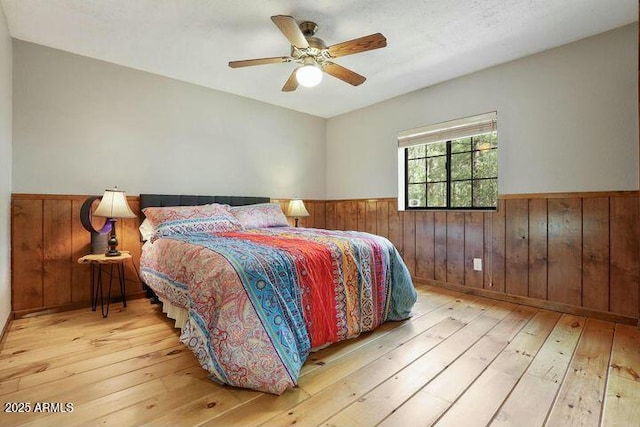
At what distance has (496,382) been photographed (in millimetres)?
1556

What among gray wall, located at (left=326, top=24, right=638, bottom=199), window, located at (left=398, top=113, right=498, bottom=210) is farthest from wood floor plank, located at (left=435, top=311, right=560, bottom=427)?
window, located at (left=398, top=113, right=498, bottom=210)

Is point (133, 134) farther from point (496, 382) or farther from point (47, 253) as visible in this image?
point (496, 382)

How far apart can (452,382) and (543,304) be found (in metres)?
1.75

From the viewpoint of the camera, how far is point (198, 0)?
2010mm

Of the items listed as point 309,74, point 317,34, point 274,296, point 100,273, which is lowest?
point 100,273

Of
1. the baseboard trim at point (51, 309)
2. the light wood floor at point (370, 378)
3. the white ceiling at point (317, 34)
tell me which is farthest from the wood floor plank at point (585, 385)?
the baseboard trim at point (51, 309)

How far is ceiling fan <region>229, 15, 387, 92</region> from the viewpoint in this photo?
77.2 inches

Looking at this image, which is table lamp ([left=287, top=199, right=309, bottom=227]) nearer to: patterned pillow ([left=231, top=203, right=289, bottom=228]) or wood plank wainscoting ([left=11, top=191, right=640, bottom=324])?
patterned pillow ([left=231, top=203, right=289, bottom=228])

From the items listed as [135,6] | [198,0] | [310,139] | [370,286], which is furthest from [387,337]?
[310,139]

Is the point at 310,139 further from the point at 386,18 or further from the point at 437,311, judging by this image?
the point at 437,311

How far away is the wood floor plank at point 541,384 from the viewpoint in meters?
1.30

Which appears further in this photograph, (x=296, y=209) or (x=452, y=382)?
(x=296, y=209)

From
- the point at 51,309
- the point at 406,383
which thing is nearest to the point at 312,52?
the point at 406,383

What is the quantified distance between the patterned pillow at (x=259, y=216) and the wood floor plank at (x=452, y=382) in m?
2.23
